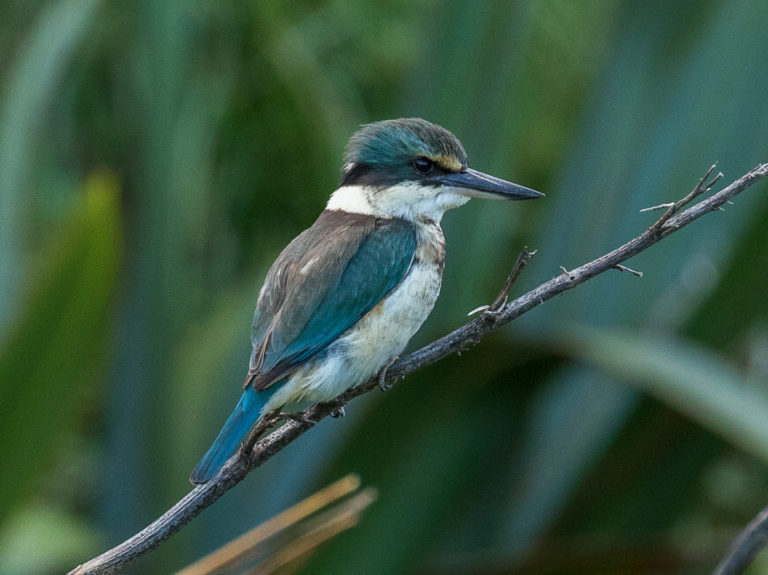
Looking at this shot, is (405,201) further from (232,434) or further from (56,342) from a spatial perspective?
(56,342)

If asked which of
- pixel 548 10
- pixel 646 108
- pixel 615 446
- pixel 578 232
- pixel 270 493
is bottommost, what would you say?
pixel 615 446

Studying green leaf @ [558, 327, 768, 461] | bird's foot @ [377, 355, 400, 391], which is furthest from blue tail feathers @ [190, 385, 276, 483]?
green leaf @ [558, 327, 768, 461]

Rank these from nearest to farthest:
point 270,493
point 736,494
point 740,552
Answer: point 740,552
point 270,493
point 736,494

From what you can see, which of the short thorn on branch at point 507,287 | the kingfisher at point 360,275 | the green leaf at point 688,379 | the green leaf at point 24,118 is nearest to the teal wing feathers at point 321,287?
the kingfisher at point 360,275


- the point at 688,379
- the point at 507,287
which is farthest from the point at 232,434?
the point at 688,379

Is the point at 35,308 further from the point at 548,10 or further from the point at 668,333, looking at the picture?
the point at 548,10

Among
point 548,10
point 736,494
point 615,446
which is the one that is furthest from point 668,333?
point 548,10

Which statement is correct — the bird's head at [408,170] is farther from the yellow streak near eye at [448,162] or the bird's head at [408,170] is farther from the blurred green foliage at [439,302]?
the blurred green foliage at [439,302]
